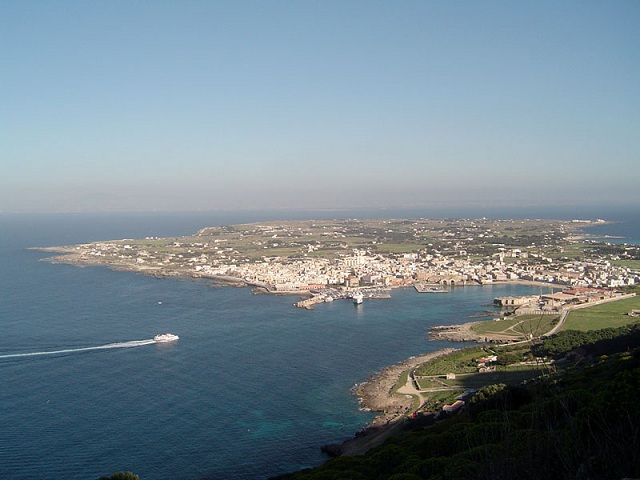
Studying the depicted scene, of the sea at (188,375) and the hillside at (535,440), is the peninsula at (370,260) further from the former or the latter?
the hillside at (535,440)

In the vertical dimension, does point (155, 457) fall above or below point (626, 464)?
below

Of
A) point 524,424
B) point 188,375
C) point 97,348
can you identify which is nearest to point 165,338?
point 97,348

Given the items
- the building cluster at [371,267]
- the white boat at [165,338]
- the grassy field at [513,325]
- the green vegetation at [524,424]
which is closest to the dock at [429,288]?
the building cluster at [371,267]

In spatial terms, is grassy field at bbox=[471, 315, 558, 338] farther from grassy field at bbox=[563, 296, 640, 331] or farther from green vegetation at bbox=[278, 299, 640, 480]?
green vegetation at bbox=[278, 299, 640, 480]

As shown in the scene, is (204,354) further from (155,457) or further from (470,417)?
(470,417)

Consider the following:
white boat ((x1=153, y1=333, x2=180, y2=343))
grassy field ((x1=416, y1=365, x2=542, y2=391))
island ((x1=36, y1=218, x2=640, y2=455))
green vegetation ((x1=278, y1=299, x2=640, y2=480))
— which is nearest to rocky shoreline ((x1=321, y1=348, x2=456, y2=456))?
island ((x1=36, y1=218, x2=640, y2=455))

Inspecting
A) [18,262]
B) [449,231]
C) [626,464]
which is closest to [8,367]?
[626,464]

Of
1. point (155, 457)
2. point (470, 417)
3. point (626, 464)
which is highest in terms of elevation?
point (626, 464)
